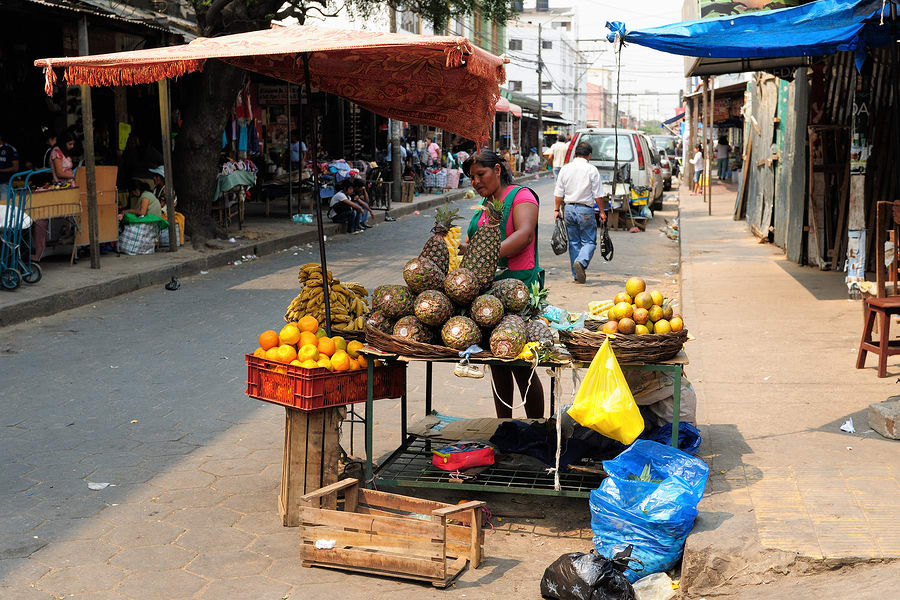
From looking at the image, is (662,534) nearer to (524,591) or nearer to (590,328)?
(524,591)

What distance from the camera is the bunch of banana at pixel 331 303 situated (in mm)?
5211

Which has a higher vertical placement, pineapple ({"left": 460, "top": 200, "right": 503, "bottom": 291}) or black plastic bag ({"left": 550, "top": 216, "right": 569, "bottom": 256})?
pineapple ({"left": 460, "top": 200, "right": 503, "bottom": 291})

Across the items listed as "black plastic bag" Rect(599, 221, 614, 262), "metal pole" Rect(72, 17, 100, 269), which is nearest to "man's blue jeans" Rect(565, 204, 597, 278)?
"black plastic bag" Rect(599, 221, 614, 262)

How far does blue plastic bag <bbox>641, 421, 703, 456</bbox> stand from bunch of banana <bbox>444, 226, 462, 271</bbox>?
4.77ft

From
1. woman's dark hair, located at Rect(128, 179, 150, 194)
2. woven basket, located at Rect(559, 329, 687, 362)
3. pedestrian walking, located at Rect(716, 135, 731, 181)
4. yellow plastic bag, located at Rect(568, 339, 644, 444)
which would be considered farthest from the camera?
pedestrian walking, located at Rect(716, 135, 731, 181)

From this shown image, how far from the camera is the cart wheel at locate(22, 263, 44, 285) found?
10953 mm

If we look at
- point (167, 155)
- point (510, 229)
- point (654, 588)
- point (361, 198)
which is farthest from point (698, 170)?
point (654, 588)

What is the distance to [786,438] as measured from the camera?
18.2 feet

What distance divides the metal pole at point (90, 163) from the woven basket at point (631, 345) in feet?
30.4

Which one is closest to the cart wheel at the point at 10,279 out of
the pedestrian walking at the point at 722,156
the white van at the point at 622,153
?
the white van at the point at 622,153

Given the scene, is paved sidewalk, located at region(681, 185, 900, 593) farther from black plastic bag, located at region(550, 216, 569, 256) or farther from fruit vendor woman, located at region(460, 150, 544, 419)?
black plastic bag, located at region(550, 216, 569, 256)

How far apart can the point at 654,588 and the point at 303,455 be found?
6.10ft

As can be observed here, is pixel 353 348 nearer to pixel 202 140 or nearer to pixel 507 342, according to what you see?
pixel 507 342

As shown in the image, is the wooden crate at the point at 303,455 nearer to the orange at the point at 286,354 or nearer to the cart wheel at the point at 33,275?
the orange at the point at 286,354
